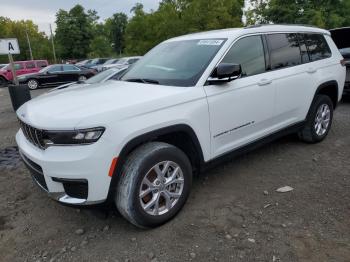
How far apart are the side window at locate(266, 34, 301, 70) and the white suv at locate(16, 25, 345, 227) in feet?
0.05

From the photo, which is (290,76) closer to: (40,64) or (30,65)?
(30,65)


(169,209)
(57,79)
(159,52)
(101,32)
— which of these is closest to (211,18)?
(57,79)

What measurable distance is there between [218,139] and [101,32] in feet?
225

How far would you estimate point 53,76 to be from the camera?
19906 mm

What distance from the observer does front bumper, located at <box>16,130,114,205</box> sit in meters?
2.76

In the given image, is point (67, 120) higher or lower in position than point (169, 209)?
higher

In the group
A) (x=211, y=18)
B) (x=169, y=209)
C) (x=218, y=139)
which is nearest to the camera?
(x=169, y=209)

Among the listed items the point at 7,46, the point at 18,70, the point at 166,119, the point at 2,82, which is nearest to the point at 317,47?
the point at 166,119

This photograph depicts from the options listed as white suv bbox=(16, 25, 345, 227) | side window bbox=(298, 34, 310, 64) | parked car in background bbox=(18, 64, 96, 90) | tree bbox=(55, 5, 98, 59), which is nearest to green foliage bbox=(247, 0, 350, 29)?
parked car in background bbox=(18, 64, 96, 90)

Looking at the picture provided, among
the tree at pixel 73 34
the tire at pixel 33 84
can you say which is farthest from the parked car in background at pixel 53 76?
the tree at pixel 73 34

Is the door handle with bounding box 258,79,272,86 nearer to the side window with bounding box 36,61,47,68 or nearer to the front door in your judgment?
the front door

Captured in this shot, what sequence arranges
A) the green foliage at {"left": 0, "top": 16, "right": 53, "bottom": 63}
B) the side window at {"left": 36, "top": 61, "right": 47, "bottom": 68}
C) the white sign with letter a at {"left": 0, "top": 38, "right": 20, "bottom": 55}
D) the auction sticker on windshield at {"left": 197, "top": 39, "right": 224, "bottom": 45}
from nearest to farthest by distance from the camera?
the auction sticker on windshield at {"left": 197, "top": 39, "right": 224, "bottom": 45} → the white sign with letter a at {"left": 0, "top": 38, "right": 20, "bottom": 55} → the side window at {"left": 36, "top": 61, "right": 47, "bottom": 68} → the green foliage at {"left": 0, "top": 16, "right": 53, "bottom": 63}

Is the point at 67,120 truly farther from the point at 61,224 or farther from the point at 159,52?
the point at 159,52

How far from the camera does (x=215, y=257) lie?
2869 mm
